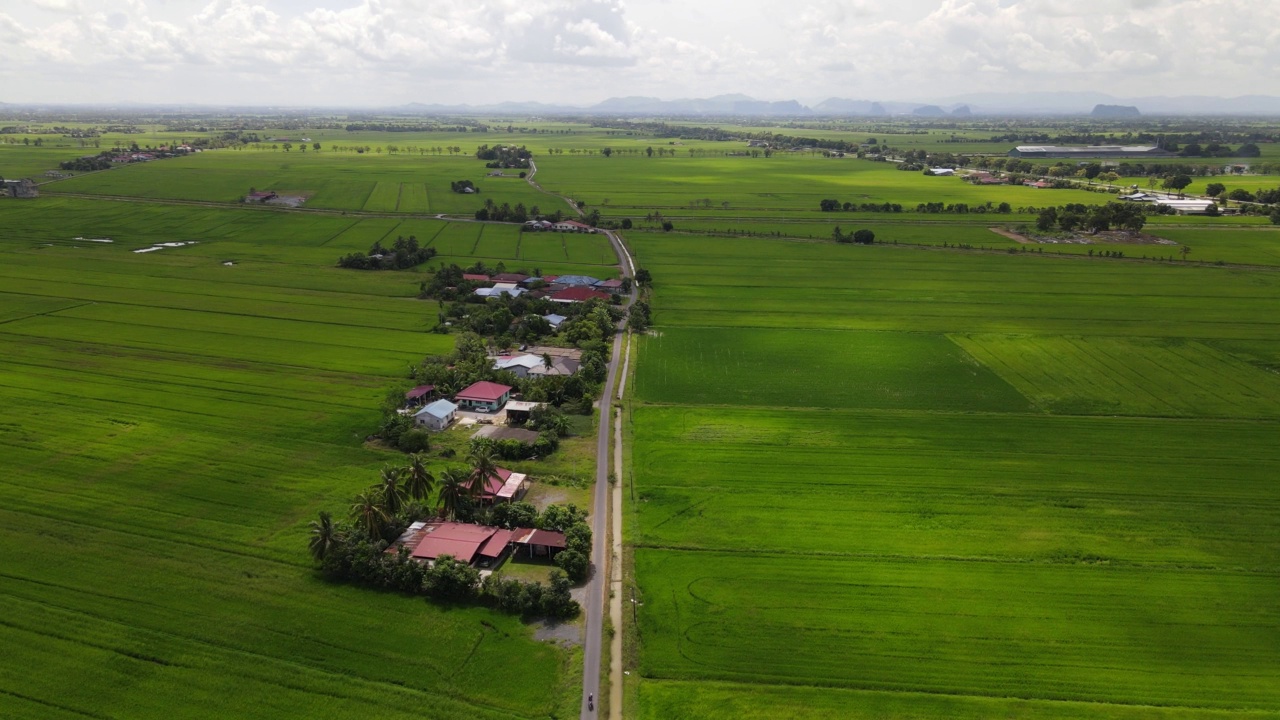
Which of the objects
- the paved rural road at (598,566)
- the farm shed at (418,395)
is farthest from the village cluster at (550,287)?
the farm shed at (418,395)

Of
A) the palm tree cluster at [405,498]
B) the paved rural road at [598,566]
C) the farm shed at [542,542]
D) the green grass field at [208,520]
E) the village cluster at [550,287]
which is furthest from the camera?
the village cluster at [550,287]

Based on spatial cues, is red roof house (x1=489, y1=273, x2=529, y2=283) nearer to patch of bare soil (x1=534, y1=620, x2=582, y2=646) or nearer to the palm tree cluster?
the palm tree cluster

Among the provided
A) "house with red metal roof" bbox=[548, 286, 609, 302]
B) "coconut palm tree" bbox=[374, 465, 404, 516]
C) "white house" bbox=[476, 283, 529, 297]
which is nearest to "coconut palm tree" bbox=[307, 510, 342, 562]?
"coconut palm tree" bbox=[374, 465, 404, 516]

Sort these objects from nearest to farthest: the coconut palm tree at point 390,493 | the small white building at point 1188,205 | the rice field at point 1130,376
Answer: the coconut palm tree at point 390,493, the rice field at point 1130,376, the small white building at point 1188,205

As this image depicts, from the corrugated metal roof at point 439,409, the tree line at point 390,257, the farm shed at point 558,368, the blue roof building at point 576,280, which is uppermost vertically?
the tree line at point 390,257

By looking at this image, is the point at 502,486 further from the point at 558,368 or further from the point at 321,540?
the point at 558,368

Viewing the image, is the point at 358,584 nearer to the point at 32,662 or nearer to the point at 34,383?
the point at 32,662

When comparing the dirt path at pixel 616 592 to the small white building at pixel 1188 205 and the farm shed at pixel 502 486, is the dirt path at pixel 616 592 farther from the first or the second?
the small white building at pixel 1188 205
